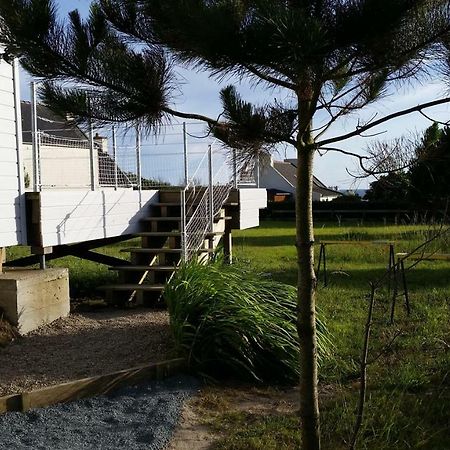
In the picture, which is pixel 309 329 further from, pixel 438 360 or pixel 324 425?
pixel 438 360

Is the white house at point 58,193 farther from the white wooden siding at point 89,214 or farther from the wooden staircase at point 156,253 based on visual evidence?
the wooden staircase at point 156,253

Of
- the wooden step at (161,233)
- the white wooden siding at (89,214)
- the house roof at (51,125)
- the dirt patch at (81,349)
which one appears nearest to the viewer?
the house roof at (51,125)

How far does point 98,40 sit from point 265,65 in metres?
1.04

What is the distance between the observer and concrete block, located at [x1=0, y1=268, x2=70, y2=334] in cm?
686

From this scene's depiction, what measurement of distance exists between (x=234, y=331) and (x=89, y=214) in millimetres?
3332

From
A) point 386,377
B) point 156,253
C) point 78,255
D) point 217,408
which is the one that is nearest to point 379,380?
point 386,377

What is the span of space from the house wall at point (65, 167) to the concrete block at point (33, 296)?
1.24 m

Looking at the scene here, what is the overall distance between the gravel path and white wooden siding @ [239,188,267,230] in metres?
5.87

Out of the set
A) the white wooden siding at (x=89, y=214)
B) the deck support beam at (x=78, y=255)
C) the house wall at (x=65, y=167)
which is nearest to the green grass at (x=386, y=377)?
the white wooden siding at (x=89, y=214)

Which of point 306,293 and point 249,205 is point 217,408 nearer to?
point 306,293

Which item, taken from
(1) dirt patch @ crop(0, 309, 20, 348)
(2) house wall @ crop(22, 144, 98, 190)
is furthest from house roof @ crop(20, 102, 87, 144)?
(1) dirt patch @ crop(0, 309, 20, 348)

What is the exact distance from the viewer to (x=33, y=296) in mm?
7145

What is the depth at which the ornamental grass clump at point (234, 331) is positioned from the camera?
227 inches

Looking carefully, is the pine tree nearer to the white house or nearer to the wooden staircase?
the white house
